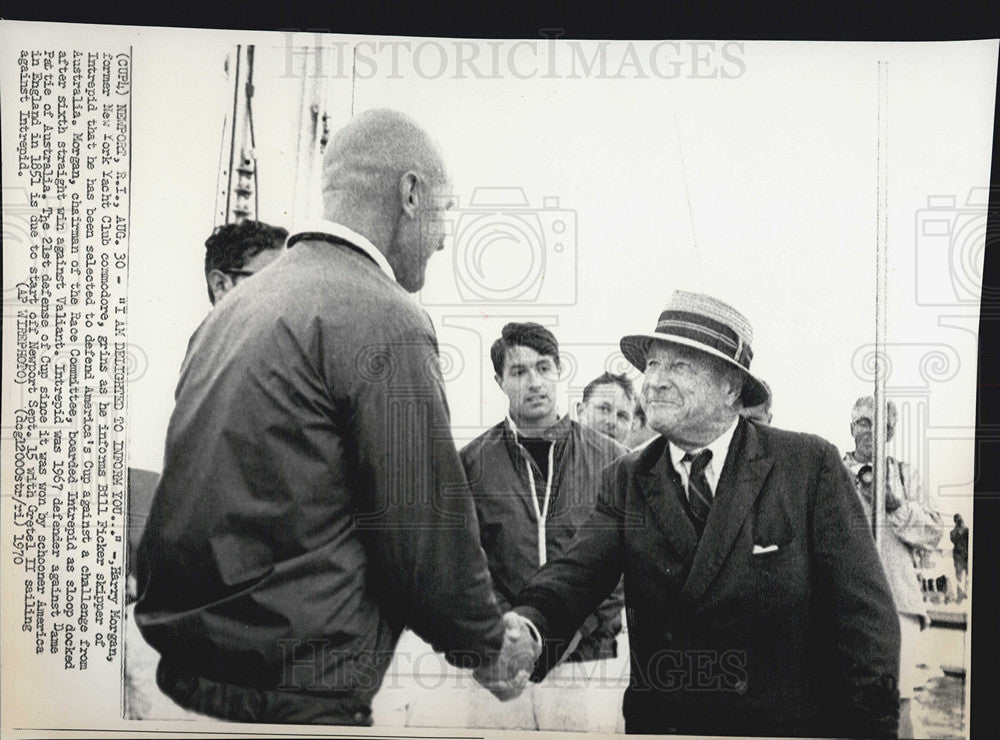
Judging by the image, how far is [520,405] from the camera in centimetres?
204

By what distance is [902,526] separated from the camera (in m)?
2.04

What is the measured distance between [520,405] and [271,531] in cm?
61

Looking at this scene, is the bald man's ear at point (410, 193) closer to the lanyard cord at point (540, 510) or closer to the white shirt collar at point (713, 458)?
the lanyard cord at point (540, 510)

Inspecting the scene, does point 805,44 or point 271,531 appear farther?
point 805,44

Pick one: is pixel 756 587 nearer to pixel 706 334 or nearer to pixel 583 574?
pixel 583 574

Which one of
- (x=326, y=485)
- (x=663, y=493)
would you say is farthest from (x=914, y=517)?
(x=326, y=485)

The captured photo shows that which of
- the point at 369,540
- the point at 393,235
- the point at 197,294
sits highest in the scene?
the point at 393,235

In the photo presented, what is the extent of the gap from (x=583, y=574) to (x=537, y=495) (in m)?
0.21

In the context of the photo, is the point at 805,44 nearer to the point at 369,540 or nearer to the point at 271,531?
the point at 369,540

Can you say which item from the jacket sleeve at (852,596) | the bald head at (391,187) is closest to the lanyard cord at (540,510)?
the bald head at (391,187)

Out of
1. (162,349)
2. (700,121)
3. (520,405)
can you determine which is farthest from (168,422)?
(700,121)

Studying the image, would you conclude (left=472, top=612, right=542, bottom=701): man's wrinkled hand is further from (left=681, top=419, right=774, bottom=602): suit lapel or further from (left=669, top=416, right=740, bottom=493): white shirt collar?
(left=669, top=416, right=740, bottom=493): white shirt collar

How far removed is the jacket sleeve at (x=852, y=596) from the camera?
2016mm

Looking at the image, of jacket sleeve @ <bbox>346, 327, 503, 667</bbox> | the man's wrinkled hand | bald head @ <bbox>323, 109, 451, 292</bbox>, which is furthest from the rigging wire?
the man's wrinkled hand
